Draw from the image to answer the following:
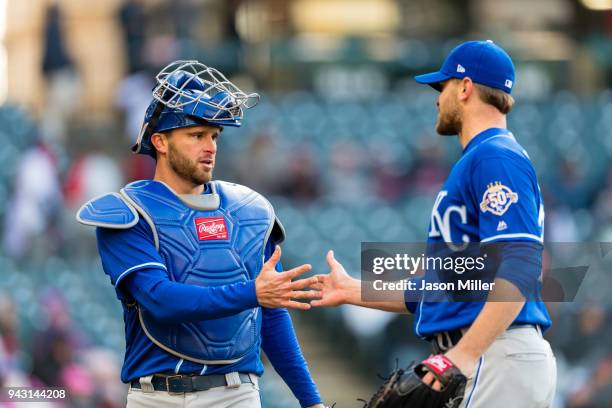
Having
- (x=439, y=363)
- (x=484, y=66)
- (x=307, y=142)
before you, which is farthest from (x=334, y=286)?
(x=307, y=142)

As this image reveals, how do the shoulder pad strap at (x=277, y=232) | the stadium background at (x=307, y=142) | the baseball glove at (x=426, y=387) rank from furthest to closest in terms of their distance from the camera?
the stadium background at (x=307, y=142)
the shoulder pad strap at (x=277, y=232)
the baseball glove at (x=426, y=387)

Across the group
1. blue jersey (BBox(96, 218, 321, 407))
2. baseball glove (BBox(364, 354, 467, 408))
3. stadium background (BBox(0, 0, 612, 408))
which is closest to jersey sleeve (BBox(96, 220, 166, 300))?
blue jersey (BBox(96, 218, 321, 407))

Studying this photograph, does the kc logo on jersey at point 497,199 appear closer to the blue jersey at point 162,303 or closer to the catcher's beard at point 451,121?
the catcher's beard at point 451,121

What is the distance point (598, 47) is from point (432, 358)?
13.1m

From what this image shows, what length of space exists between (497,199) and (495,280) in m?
0.24

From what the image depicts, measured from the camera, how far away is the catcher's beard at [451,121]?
3840 millimetres

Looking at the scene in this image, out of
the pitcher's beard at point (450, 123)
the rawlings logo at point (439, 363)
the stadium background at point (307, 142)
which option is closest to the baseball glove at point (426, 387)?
the rawlings logo at point (439, 363)

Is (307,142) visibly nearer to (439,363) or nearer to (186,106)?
(186,106)

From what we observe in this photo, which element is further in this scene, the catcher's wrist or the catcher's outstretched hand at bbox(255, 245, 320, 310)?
the catcher's wrist

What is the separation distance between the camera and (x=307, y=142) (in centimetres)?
1224

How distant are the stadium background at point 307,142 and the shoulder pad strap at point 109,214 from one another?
3360 mm

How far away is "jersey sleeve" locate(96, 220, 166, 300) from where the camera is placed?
3.69 meters

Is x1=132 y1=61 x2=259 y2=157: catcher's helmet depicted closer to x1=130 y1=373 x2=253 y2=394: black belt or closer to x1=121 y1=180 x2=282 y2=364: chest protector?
x1=121 y1=180 x2=282 y2=364: chest protector

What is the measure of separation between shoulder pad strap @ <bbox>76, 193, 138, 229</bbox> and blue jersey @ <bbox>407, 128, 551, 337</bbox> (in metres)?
0.98
